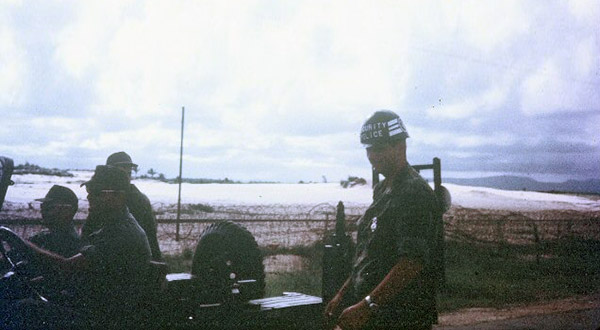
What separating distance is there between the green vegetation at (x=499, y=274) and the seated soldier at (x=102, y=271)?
228 inches

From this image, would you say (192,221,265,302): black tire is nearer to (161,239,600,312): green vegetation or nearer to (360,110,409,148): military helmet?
(360,110,409,148): military helmet

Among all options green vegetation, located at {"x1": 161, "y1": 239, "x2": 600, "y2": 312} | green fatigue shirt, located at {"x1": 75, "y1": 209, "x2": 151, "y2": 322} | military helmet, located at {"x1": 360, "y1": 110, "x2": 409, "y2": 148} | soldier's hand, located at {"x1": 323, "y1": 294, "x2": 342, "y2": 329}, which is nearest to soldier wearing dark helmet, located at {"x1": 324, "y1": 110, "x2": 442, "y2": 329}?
military helmet, located at {"x1": 360, "y1": 110, "x2": 409, "y2": 148}

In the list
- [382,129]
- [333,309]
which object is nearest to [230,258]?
[333,309]

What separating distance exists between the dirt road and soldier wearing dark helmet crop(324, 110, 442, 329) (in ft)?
17.1

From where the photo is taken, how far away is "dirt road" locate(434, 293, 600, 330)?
8109mm

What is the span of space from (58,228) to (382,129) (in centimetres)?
340

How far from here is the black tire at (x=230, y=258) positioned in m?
5.00

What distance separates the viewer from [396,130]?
310cm

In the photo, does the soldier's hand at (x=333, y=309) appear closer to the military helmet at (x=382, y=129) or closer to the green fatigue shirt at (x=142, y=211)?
the military helmet at (x=382, y=129)

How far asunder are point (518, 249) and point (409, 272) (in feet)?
52.9

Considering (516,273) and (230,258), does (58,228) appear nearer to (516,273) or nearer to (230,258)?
(230,258)

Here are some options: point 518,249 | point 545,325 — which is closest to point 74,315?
point 545,325

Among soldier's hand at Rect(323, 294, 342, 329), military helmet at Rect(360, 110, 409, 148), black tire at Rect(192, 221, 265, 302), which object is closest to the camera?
military helmet at Rect(360, 110, 409, 148)

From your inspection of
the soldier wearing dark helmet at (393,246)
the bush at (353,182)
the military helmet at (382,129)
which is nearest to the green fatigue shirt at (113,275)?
the soldier wearing dark helmet at (393,246)
